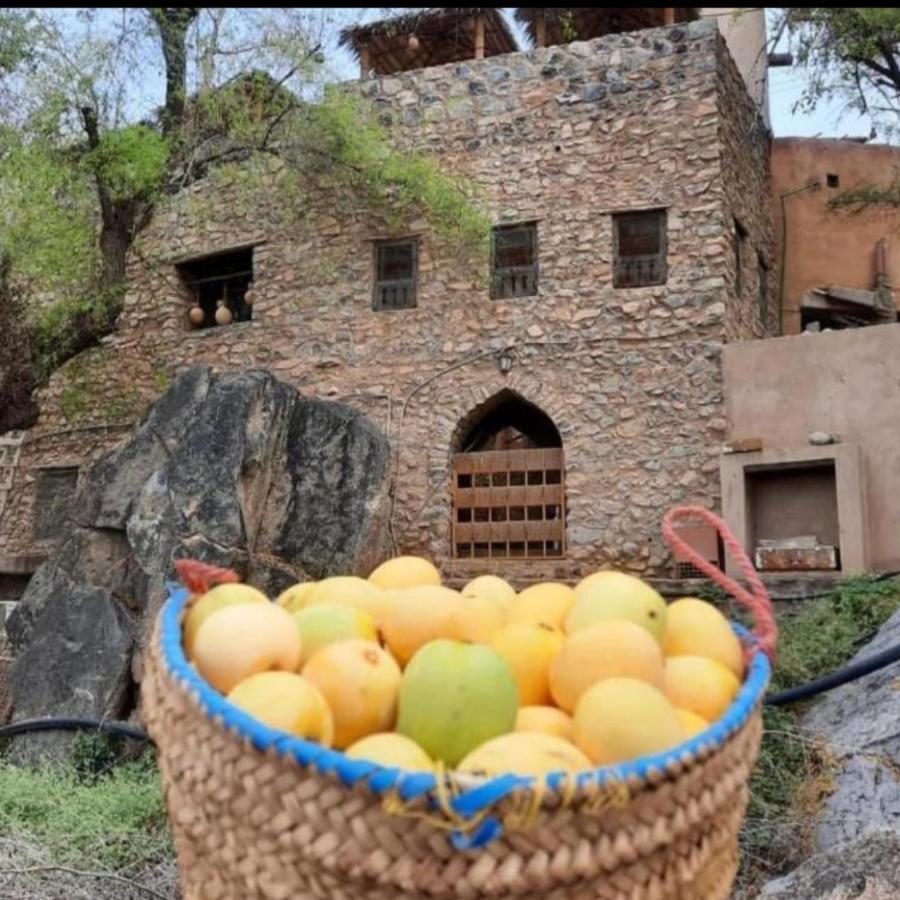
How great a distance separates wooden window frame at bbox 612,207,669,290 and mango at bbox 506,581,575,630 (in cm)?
816

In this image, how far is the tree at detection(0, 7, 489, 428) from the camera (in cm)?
830

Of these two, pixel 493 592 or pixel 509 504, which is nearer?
pixel 493 592

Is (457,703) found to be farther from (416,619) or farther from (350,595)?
(350,595)

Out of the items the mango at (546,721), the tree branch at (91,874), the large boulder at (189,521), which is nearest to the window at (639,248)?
the large boulder at (189,521)

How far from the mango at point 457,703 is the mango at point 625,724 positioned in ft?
0.29

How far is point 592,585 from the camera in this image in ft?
4.45

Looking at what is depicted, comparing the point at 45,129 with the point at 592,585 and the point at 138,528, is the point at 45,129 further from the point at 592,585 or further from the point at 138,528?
the point at 592,585

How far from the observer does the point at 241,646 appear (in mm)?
1149

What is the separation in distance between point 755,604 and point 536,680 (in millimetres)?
309

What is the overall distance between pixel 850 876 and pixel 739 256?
8.45m

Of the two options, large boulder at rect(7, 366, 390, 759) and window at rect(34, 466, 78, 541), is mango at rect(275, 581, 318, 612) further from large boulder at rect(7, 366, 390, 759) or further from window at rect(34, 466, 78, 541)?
window at rect(34, 466, 78, 541)

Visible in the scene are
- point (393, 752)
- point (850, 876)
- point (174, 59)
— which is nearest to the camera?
point (393, 752)

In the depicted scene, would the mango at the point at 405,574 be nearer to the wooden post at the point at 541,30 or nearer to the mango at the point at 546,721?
the mango at the point at 546,721

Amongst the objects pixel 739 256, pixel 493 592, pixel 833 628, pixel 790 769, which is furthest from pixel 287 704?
pixel 739 256
